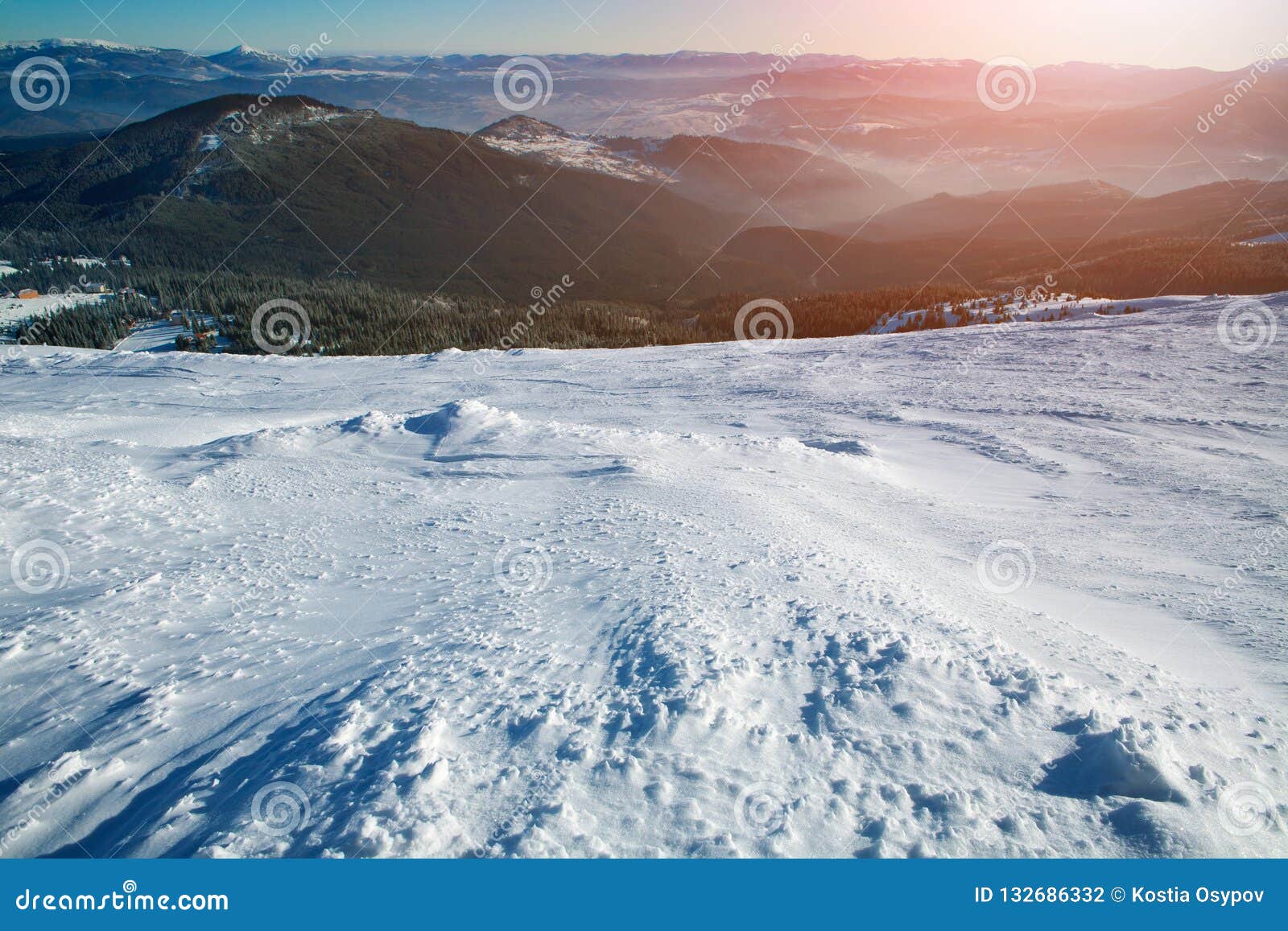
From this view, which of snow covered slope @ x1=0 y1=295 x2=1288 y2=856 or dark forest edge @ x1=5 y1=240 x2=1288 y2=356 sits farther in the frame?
dark forest edge @ x1=5 y1=240 x2=1288 y2=356

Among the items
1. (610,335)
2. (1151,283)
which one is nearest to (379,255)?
(610,335)

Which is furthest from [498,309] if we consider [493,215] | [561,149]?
[561,149]

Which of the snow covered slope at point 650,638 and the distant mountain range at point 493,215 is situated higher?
the distant mountain range at point 493,215

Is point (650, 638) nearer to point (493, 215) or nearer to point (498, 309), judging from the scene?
point (498, 309)

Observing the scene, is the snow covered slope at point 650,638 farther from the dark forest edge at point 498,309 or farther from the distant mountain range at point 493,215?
the distant mountain range at point 493,215

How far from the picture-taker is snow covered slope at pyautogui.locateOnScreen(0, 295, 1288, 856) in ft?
8.85

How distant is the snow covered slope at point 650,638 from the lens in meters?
2.70

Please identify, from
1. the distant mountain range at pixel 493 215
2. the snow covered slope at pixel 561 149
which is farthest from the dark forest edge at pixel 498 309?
the snow covered slope at pixel 561 149

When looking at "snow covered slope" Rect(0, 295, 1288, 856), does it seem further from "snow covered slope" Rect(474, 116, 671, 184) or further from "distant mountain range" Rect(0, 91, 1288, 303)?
"snow covered slope" Rect(474, 116, 671, 184)

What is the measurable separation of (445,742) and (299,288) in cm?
4229

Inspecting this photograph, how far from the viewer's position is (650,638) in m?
3.86

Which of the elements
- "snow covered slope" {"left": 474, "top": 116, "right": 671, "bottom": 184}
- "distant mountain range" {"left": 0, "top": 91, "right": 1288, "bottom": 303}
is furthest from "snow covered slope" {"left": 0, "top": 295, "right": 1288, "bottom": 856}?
"snow covered slope" {"left": 474, "top": 116, "right": 671, "bottom": 184}

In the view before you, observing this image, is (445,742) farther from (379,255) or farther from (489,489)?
(379,255)

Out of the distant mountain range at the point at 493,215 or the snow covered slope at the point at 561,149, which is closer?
the distant mountain range at the point at 493,215
